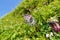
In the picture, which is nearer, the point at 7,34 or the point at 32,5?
the point at 7,34

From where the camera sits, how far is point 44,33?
530cm

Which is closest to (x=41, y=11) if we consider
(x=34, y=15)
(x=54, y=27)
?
(x=34, y=15)

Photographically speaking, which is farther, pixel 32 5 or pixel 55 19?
pixel 32 5

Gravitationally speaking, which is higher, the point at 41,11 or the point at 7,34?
the point at 41,11

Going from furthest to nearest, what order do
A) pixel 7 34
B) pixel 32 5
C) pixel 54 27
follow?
1. pixel 32 5
2. pixel 7 34
3. pixel 54 27

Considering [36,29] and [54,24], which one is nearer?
[54,24]

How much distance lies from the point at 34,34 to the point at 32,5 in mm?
1512

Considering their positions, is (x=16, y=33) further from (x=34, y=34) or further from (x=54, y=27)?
(x=54, y=27)

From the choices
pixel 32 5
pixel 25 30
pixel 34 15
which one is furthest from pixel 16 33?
pixel 32 5

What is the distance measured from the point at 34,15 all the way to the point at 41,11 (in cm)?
19

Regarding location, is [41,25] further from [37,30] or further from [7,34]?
[7,34]

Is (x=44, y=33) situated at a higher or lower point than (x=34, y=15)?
lower

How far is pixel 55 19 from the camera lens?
532 centimetres

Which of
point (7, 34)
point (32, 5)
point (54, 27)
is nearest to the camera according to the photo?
point (54, 27)
